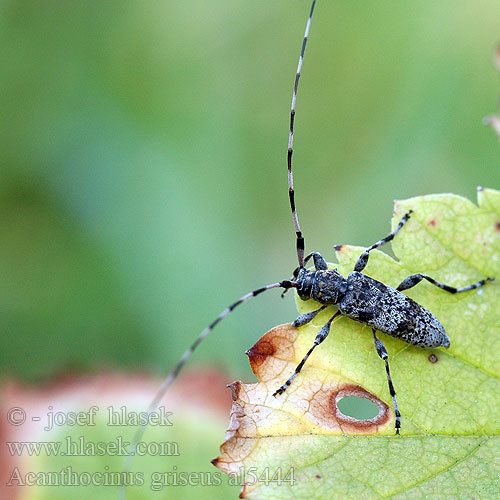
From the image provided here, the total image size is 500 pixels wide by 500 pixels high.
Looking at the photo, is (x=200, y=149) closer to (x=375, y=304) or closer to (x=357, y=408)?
(x=375, y=304)

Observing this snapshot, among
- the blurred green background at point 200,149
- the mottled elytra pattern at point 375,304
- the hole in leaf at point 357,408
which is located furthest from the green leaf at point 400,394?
the blurred green background at point 200,149

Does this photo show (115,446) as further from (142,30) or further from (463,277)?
(142,30)

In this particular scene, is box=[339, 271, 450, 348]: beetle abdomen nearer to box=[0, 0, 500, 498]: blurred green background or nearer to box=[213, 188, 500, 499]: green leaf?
box=[213, 188, 500, 499]: green leaf

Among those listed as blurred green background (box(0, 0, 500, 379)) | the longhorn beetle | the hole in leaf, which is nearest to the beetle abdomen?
the longhorn beetle

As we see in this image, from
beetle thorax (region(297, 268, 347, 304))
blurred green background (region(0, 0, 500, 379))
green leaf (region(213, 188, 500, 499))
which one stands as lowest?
green leaf (region(213, 188, 500, 499))

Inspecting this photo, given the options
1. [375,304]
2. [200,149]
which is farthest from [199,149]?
[375,304]

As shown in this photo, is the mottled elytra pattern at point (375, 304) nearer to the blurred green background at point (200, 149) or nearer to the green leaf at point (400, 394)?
the green leaf at point (400, 394)

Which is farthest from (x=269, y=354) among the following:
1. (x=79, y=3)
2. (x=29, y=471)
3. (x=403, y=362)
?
(x=79, y=3)
